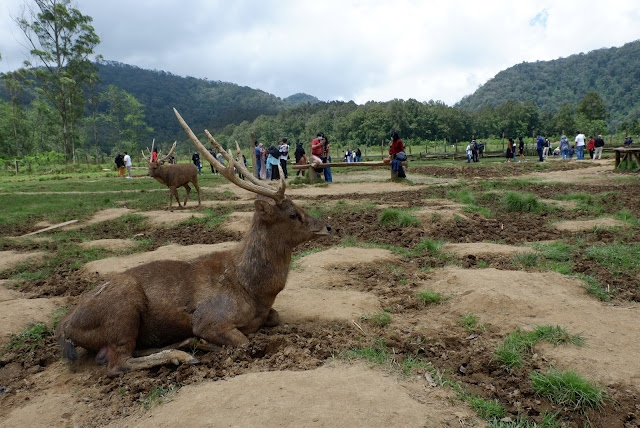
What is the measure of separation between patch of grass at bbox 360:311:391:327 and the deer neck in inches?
37.8

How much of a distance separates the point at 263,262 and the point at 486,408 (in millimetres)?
2397

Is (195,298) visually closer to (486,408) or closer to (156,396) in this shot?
(156,396)

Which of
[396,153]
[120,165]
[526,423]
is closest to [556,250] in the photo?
[526,423]

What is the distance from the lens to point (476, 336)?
4.10 m

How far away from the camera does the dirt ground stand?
2777 mm

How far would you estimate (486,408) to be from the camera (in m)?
2.79

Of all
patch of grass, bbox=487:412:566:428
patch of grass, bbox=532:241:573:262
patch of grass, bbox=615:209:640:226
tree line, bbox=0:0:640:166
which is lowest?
patch of grass, bbox=487:412:566:428

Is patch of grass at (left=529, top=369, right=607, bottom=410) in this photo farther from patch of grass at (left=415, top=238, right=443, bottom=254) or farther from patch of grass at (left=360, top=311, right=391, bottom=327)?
patch of grass at (left=415, top=238, right=443, bottom=254)

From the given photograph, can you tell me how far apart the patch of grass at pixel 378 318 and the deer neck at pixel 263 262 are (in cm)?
96

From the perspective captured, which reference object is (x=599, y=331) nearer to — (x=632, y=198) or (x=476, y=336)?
(x=476, y=336)

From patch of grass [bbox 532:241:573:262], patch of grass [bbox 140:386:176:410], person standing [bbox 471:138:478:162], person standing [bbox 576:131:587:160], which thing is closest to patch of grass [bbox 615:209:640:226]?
patch of grass [bbox 532:241:573:262]

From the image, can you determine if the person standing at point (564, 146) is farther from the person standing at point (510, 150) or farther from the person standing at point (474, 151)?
the person standing at point (474, 151)

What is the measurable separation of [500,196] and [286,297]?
911 cm

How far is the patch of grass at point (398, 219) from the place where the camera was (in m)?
8.95
